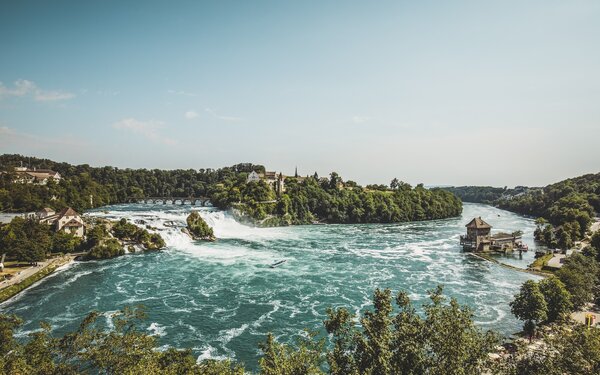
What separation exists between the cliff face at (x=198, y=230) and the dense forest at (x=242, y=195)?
19.3 m

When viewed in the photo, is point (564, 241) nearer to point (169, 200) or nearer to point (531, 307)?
point (531, 307)

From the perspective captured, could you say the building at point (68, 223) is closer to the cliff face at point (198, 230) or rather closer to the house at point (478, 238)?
the cliff face at point (198, 230)

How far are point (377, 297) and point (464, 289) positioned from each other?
1084 inches

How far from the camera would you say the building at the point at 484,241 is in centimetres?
5603

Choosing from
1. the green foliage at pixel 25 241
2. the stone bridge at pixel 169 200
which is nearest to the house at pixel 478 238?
the green foliage at pixel 25 241

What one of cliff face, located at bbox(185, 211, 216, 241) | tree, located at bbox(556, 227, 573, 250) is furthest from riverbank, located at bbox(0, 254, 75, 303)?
tree, located at bbox(556, 227, 573, 250)

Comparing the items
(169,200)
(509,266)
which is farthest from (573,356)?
(169,200)

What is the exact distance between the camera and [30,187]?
77.2m

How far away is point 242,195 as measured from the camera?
305 ft

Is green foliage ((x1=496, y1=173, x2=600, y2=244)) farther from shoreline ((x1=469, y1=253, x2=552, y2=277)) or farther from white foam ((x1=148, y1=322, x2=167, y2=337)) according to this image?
white foam ((x1=148, y1=322, x2=167, y2=337))

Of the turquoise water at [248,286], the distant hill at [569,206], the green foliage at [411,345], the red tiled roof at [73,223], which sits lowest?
the turquoise water at [248,286]

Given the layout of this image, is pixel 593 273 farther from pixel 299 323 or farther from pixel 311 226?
pixel 311 226

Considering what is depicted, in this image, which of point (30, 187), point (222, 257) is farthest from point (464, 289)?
point (30, 187)

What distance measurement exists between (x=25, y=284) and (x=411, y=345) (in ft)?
121
